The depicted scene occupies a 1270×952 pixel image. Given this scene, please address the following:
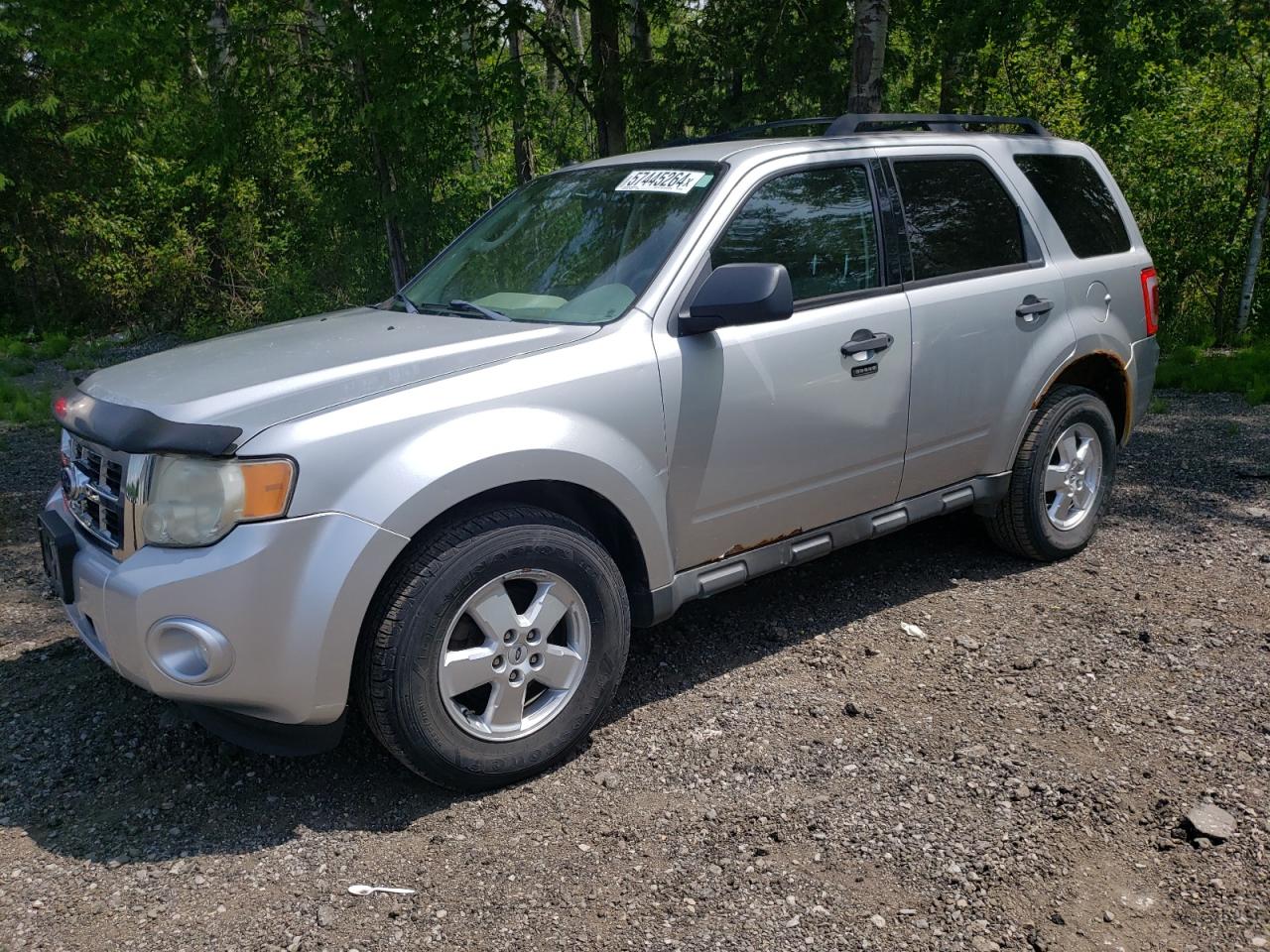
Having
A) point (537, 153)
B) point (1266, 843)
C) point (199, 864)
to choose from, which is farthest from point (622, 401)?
point (537, 153)

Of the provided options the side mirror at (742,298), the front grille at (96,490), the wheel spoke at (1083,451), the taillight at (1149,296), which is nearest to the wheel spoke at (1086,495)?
the wheel spoke at (1083,451)

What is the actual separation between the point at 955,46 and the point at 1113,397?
210 inches

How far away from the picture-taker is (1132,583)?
4.95m

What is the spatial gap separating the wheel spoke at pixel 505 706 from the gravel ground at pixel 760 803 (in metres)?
0.24

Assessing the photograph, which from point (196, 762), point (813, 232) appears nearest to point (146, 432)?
point (196, 762)

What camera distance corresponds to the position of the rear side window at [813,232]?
396cm

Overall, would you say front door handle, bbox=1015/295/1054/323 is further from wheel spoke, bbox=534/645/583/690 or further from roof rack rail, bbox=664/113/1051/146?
wheel spoke, bbox=534/645/583/690

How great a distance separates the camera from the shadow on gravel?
3.26 m

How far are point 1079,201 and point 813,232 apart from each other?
5.62 ft

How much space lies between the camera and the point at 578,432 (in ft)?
11.2

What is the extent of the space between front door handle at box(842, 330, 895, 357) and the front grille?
95.0 inches

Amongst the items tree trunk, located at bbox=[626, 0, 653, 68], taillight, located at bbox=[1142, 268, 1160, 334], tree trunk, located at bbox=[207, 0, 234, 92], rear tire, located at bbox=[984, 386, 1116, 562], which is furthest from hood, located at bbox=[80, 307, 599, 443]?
tree trunk, located at bbox=[207, 0, 234, 92]

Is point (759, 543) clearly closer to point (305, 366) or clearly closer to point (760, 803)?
point (760, 803)

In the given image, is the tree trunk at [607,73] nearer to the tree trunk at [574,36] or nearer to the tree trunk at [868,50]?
the tree trunk at [574,36]
